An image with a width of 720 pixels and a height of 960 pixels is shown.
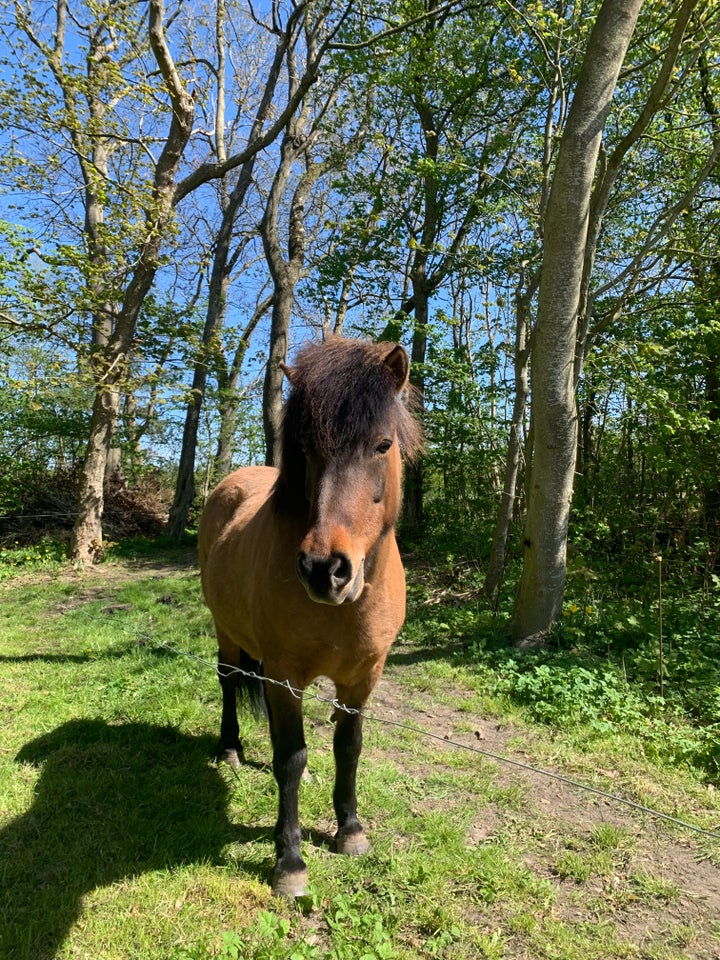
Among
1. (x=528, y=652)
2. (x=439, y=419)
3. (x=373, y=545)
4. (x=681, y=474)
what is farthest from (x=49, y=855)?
(x=439, y=419)

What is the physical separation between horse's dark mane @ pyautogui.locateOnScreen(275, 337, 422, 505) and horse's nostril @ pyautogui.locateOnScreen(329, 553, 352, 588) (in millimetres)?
411

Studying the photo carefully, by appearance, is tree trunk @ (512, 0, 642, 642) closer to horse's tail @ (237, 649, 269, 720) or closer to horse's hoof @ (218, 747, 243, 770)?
horse's tail @ (237, 649, 269, 720)

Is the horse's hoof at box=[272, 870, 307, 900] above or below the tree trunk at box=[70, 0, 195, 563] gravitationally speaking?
below

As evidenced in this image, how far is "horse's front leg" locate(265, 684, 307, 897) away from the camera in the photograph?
2385 millimetres

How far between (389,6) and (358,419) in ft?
32.0

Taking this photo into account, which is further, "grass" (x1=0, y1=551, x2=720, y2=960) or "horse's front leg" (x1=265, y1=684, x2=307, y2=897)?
"horse's front leg" (x1=265, y1=684, x2=307, y2=897)

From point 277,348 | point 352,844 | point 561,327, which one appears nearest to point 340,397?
point 352,844

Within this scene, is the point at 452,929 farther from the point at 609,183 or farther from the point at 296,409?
the point at 609,183

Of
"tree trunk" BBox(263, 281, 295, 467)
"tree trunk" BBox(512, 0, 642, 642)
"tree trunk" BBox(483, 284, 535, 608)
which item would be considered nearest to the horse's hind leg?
"tree trunk" BBox(512, 0, 642, 642)

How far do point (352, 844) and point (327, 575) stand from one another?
1.81m

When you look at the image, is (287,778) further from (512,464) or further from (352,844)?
(512,464)

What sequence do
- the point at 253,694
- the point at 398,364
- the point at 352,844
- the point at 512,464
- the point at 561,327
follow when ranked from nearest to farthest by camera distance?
the point at 398,364, the point at 352,844, the point at 253,694, the point at 561,327, the point at 512,464

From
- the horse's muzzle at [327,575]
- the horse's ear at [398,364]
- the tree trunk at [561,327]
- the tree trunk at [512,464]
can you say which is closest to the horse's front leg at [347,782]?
the horse's muzzle at [327,575]

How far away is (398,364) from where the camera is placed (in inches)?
86.9
